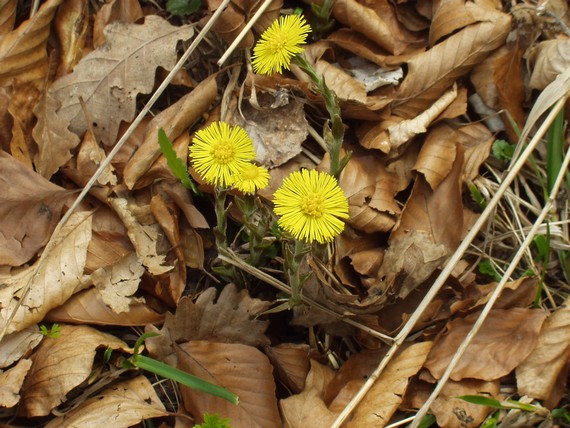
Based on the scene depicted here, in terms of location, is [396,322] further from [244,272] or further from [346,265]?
[244,272]

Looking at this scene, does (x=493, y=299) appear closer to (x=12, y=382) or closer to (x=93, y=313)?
(x=93, y=313)

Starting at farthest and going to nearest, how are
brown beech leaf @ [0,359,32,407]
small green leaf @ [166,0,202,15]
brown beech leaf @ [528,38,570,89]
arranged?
1. small green leaf @ [166,0,202,15]
2. brown beech leaf @ [528,38,570,89]
3. brown beech leaf @ [0,359,32,407]

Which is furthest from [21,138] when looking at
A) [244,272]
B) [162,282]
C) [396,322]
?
[396,322]

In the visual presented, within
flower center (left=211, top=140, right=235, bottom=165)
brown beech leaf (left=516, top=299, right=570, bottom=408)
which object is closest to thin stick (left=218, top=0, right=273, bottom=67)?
flower center (left=211, top=140, right=235, bottom=165)

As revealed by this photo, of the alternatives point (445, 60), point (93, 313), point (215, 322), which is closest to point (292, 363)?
point (215, 322)

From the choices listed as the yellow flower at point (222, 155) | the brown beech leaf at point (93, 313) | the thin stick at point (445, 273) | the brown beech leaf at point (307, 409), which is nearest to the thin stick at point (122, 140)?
the brown beech leaf at point (93, 313)

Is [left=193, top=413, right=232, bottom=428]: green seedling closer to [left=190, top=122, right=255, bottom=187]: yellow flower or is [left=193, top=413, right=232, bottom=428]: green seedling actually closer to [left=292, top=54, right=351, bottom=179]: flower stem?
[left=190, top=122, right=255, bottom=187]: yellow flower

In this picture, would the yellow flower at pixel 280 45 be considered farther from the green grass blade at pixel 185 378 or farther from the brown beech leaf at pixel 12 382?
the brown beech leaf at pixel 12 382
